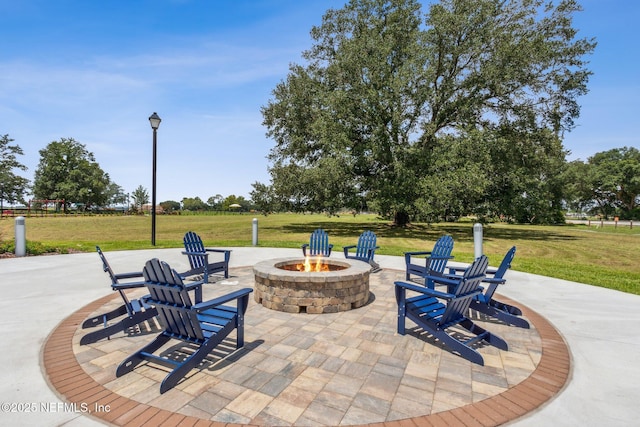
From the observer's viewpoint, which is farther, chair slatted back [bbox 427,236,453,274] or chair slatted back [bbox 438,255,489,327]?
chair slatted back [bbox 427,236,453,274]

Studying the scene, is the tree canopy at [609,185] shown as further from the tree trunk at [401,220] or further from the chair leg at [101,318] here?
the chair leg at [101,318]

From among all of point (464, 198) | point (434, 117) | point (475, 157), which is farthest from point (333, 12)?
point (464, 198)

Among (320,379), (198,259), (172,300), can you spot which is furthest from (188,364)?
(198,259)

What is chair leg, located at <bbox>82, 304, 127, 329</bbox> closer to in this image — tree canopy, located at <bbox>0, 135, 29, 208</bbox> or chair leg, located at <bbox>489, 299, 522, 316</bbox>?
chair leg, located at <bbox>489, 299, 522, 316</bbox>

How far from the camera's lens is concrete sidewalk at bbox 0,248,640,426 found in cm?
246

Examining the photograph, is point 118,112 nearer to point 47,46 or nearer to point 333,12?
point 47,46

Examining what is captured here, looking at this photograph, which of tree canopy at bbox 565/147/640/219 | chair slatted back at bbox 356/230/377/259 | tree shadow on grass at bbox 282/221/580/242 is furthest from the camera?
tree canopy at bbox 565/147/640/219

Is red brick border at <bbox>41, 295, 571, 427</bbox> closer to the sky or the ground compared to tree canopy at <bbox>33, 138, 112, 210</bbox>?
closer to the ground

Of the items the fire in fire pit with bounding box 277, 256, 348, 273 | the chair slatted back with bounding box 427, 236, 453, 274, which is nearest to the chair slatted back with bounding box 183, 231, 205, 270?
the fire in fire pit with bounding box 277, 256, 348, 273

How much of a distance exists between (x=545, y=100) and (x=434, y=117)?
7.98m

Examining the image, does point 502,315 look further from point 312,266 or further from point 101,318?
point 101,318

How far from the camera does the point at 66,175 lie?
63.9m

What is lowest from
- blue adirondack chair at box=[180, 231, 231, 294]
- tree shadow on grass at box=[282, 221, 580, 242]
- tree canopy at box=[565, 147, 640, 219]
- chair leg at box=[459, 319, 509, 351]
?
tree shadow on grass at box=[282, 221, 580, 242]

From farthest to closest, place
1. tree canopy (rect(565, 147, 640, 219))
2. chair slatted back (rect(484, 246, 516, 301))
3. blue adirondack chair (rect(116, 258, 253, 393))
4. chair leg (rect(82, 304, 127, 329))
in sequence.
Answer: tree canopy (rect(565, 147, 640, 219)) < chair slatted back (rect(484, 246, 516, 301)) < chair leg (rect(82, 304, 127, 329)) < blue adirondack chair (rect(116, 258, 253, 393))
